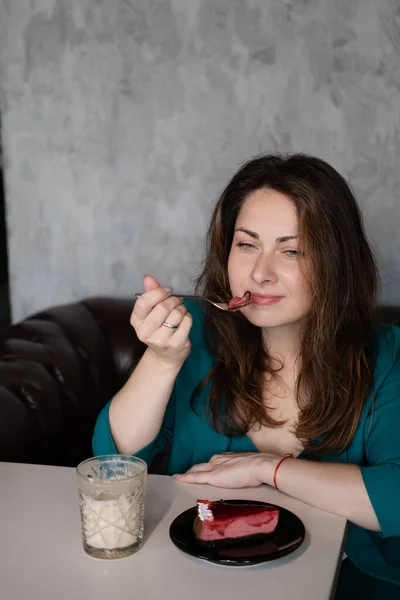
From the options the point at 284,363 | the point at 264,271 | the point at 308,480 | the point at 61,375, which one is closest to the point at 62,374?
the point at 61,375

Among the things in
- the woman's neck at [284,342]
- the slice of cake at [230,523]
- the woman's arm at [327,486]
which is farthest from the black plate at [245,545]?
the woman's neck at [284,342]

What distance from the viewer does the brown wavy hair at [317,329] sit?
1.42 metres

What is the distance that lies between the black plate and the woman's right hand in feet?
1.01

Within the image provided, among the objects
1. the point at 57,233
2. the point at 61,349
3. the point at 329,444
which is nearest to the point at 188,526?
the point at 329,444

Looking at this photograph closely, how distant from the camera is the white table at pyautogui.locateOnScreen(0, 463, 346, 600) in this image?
34.3 inches

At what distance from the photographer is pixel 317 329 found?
148cm

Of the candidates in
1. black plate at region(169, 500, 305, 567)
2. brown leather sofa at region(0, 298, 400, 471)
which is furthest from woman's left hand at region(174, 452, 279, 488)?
brown leather sofa at region(0, 298, 400, 471)

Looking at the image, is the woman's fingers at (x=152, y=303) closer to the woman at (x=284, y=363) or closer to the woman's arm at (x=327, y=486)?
the woman at (x=284, y=363)

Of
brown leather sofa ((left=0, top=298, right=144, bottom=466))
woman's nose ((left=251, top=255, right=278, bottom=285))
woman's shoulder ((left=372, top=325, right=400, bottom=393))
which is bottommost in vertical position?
brown leather sofa ((left=0, top=298, right=144, bottom=466))

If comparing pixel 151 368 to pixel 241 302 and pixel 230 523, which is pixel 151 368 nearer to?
pixel 241 302

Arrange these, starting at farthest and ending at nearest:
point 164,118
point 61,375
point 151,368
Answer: point 164,118 < point 61,375 < point 151,368

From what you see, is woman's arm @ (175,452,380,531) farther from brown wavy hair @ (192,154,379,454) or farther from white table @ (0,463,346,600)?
brown wavy hair @ (192,154,379,454)

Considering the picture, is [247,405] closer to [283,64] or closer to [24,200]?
[283,64]

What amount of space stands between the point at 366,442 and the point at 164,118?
1.31 m
